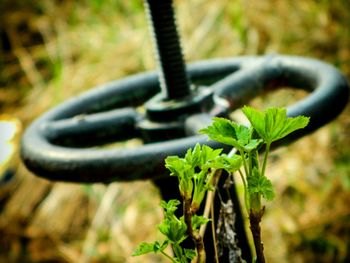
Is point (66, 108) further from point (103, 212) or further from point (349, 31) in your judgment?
point (349, 31)

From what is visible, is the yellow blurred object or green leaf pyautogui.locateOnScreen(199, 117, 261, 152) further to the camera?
the yellow blurred object

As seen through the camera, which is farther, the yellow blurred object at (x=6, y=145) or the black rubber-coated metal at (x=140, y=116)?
the yellow blurred object at (x=6, y=145)

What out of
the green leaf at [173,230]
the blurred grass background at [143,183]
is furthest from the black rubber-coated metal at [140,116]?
the blurred grass background at [143,183]

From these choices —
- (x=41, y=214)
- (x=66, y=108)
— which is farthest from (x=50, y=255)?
(x=66, y=108)

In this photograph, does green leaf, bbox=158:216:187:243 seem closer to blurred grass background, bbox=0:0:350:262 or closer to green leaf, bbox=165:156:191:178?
green leaf, bbox=165:156:191:178

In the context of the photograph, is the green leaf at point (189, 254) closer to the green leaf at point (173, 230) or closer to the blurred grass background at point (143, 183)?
the green leaf at point (173, 230)

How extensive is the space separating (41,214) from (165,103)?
4.86ft

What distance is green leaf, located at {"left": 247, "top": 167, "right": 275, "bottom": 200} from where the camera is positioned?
1.20ft

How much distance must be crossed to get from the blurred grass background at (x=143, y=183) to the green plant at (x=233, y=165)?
4.11 feet

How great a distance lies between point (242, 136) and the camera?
0.37 m

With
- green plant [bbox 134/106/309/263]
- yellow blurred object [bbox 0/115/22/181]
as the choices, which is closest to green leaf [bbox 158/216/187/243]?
green plant [bbox 134/106/309/263]

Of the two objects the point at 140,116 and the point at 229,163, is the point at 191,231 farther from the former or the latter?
the point at 140,116

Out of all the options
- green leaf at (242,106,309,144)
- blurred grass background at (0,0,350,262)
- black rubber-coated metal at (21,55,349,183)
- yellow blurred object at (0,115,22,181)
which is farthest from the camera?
blurred grass background at (0,0,350,262)

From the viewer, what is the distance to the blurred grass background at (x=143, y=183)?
67.2 inches
